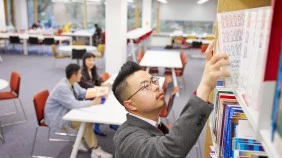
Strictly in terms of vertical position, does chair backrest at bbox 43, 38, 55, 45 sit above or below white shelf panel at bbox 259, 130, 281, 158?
below

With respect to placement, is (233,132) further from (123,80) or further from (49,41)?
(49,41)

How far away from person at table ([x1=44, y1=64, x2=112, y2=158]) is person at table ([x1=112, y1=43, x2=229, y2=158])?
6.55ft

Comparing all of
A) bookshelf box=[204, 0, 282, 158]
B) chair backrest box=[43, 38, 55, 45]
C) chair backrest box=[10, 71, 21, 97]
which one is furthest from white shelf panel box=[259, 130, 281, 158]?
chair backrest box=[43, 38, 55, 45]

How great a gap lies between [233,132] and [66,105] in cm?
244

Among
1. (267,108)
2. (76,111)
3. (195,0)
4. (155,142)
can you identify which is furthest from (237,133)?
(195,0)

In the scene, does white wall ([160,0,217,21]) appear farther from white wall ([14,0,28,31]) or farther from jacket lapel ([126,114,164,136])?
jacket lapel ([126,114,164,136])

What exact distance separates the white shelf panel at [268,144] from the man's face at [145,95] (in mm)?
592

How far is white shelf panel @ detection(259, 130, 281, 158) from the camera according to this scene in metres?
0.63

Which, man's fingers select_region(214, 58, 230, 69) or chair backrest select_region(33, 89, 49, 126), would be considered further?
chair backrest select_region(33, 89, 49, 126)

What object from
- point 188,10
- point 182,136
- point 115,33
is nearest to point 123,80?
point 182,136

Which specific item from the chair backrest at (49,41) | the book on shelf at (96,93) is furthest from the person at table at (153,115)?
the chair backrest at (49,41)

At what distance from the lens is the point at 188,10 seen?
15.4 m

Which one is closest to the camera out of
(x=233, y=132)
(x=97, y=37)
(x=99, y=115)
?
(x=233, y=132)

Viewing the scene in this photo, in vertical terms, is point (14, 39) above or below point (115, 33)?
below
